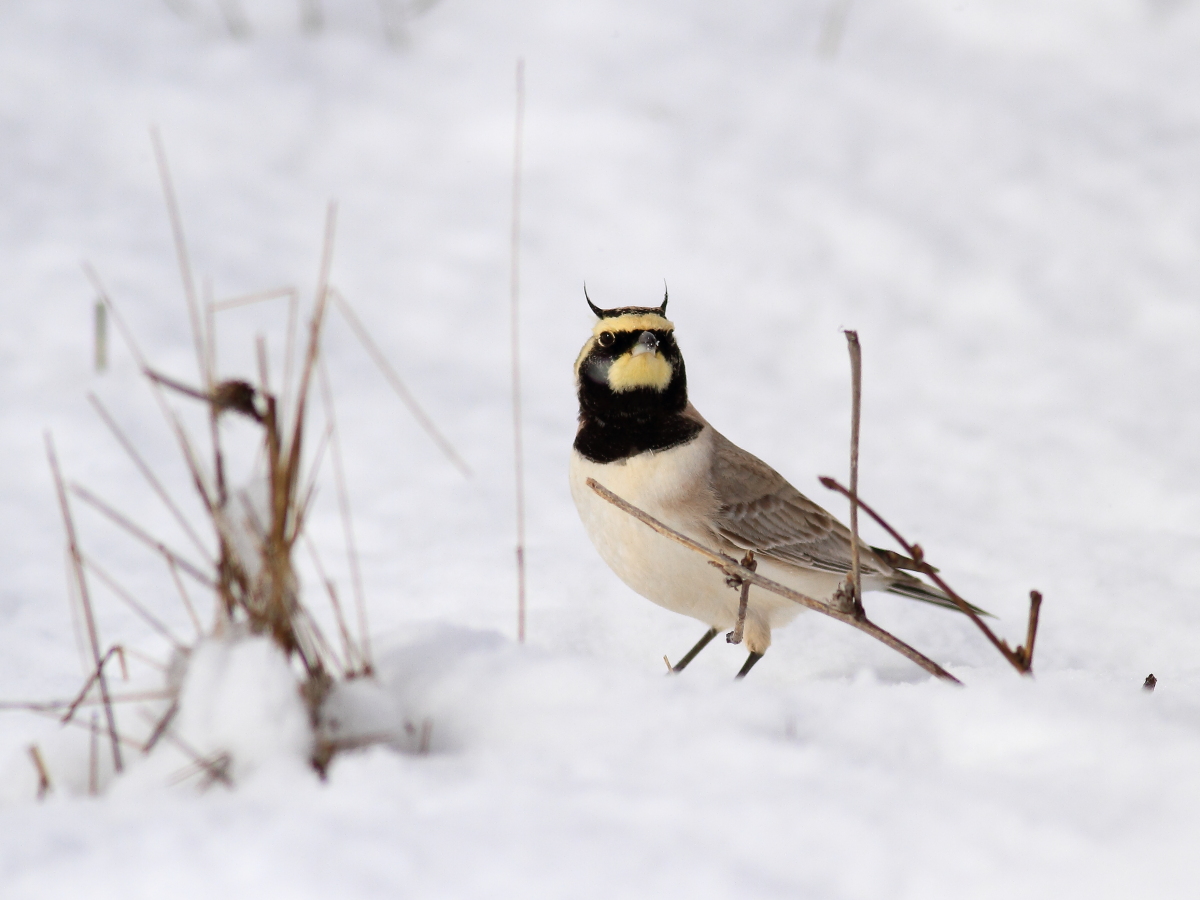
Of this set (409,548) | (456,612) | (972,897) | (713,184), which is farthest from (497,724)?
(713,184)

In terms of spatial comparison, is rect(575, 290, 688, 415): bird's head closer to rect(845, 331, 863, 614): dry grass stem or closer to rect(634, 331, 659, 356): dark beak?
rect(634, 331, 659, 356): dark beak

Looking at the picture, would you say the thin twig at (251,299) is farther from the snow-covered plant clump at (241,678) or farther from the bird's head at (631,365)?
the bird's head at (631,365)

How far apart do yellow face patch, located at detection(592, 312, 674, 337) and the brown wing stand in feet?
1.41

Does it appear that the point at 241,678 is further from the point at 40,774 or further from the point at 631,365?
the point at 631,365

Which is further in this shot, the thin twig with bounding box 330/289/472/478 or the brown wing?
the thin twig with bounding box 330/289/472/478

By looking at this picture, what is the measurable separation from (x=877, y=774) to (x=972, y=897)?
0.82 ft

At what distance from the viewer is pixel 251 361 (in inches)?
183

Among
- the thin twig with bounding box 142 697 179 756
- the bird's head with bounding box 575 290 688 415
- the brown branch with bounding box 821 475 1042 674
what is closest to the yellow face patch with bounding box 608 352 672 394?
the bird's head with bounding box 575 290 688 415

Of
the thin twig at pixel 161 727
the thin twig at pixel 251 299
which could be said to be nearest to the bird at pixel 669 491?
the thin twig at pixel 251 299

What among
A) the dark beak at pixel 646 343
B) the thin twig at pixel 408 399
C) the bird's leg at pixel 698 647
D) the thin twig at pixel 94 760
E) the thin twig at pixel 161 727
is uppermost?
the dark beak at pixel 646 343

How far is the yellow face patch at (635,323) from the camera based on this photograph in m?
2.63

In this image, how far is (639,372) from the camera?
2.69 metres

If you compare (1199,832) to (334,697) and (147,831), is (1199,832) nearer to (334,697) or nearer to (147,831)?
(334,697)

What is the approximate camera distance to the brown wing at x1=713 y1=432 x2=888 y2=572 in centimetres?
293
